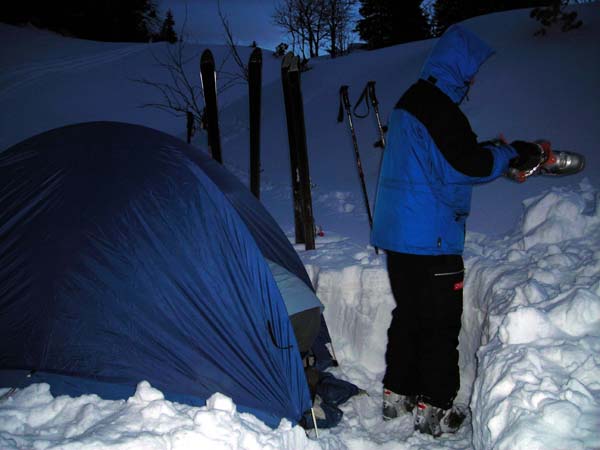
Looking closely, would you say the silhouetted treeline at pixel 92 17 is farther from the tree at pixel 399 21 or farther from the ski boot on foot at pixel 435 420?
the ski boot on foot at pixel 435 420

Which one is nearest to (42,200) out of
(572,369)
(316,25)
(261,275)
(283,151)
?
(261,275)

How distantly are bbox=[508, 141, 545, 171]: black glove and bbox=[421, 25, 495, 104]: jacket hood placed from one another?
20.1 inches

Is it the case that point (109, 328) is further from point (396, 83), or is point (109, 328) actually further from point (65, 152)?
point (396, 83)

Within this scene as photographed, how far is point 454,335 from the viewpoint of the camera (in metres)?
2.72

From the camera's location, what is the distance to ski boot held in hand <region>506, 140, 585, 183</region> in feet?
8.72

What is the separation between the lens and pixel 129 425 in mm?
2033

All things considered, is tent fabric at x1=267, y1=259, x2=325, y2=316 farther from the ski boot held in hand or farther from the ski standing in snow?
the ski standing in snow

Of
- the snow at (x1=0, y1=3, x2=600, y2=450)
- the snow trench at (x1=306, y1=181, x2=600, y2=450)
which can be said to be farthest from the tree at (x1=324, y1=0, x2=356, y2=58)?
the snow trench at (x1=306, y1=181, x2=600, y2=450)

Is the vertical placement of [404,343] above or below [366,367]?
above

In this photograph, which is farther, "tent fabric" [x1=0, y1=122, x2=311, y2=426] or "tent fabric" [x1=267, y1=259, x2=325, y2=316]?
"tent fabric" [x1=267, y1=259, x2=325, y2=316]

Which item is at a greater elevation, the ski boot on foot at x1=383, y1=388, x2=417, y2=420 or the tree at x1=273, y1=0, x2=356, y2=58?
the tree at x1=273, y1=0, x2=356, y2=58

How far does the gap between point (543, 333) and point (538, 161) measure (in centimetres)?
103

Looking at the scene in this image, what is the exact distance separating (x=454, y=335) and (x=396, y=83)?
26.0 ft

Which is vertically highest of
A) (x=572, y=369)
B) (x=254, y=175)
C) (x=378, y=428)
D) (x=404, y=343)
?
(x=254, y=175)
